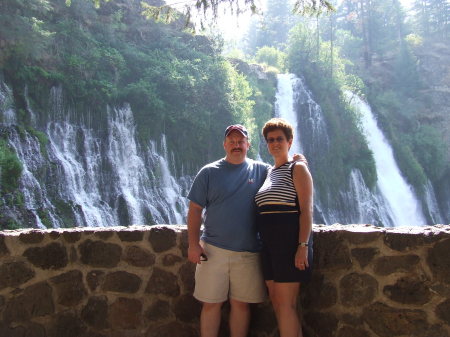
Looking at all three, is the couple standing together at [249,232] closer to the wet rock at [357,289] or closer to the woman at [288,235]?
the woman at [288,235]

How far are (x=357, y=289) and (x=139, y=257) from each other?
1.65 m

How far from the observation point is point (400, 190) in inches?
911

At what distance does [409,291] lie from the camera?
2.79 m

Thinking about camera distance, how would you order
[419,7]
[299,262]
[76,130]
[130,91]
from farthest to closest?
[419,7] < [130,91] < [76,130] < [299,262]

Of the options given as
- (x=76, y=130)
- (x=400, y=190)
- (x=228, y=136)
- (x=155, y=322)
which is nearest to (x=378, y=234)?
(x=228, y=136)

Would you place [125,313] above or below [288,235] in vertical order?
below

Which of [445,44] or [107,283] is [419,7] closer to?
[445,44]

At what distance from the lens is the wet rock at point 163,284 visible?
11.3ft

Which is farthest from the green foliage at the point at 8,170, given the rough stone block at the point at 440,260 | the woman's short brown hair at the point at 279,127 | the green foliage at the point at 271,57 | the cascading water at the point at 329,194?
the green foliage at the point at 271,57

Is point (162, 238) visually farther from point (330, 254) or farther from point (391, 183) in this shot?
point (391, 183)

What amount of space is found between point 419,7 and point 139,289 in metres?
53.8

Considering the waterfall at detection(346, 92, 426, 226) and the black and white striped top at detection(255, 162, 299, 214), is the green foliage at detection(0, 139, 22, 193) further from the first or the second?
the waterfall at detection(346, 92, 426, 226)

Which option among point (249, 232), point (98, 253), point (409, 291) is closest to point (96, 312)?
point (98, 253)

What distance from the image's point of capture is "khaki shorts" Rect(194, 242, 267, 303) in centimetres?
295
